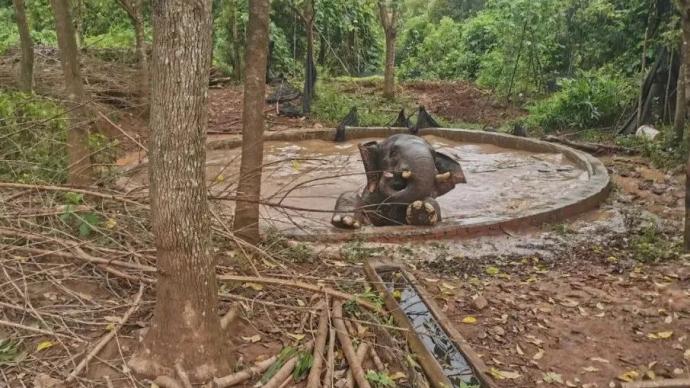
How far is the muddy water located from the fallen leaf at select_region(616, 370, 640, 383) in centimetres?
340

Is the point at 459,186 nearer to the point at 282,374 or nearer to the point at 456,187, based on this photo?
the point at 456,187

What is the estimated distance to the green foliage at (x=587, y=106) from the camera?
47.7ft

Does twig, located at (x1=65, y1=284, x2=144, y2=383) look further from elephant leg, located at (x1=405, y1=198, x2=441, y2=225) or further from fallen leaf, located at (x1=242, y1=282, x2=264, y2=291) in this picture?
elephant leg, located at (x1=405, y1=198, x2=441, y2=225)

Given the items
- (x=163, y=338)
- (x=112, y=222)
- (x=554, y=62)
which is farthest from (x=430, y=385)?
(x=554, y=62)

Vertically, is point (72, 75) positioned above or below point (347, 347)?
above

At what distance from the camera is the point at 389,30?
16781mm

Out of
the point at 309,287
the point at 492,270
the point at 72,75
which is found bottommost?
the point at 492,270

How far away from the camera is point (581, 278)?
5.79 metres

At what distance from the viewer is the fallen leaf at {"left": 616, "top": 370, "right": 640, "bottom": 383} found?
13.2 ft

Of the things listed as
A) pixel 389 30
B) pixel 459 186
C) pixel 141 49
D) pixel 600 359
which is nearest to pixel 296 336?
pixel 600 359

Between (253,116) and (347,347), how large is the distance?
2434 millimetres

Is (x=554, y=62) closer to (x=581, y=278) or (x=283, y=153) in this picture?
(x=283, y=153)

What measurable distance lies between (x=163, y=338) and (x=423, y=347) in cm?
156

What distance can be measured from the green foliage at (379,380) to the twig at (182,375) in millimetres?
976
